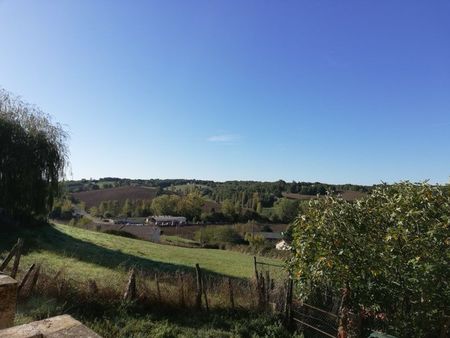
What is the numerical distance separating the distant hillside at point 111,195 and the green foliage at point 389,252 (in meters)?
108

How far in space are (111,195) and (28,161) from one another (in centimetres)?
9564

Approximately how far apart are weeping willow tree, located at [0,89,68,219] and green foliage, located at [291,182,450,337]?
18943 mm

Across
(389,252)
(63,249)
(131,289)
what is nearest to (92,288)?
(131,289)

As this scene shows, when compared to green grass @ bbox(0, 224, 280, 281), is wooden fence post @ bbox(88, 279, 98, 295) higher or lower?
higher

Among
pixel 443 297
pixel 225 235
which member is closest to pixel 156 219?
pixel 225 235

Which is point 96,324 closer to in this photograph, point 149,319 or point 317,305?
point 149,319

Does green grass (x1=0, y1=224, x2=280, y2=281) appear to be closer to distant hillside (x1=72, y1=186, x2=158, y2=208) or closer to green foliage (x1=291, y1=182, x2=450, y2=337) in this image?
green foliage (x1=291, y1=182, x2=450, y2=337)

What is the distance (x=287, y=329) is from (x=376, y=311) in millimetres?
3959

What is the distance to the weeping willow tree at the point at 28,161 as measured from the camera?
22828mm

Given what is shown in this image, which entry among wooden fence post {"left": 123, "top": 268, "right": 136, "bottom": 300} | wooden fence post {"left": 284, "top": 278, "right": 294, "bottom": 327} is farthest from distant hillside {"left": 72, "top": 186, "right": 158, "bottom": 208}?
wooden fence post {"left": 284, "top": 278, "right": 294, "bottom": 327}

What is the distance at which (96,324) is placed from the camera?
1005 cm

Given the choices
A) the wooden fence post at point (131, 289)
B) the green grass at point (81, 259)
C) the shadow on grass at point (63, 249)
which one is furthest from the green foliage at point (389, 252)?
the shadow on grass at point (63, 249)

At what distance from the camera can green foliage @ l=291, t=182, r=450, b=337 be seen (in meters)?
6.74

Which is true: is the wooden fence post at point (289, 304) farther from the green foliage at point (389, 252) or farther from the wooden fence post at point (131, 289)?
the wooden fence post at point (131, 289)
